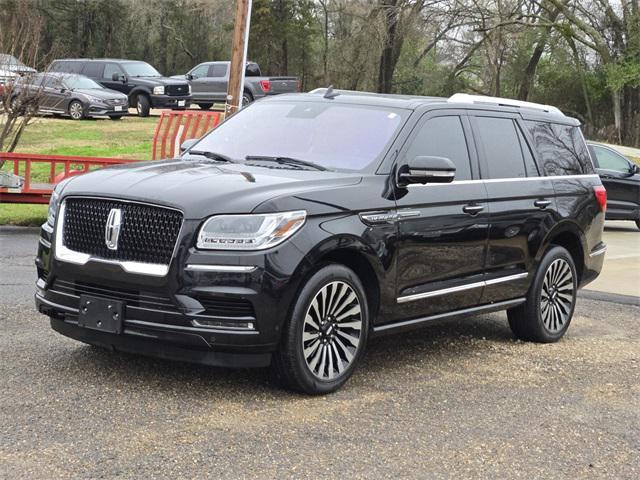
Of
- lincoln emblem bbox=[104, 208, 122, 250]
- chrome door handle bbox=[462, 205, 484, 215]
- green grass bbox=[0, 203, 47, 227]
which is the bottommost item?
green grass bbox=[0, 203, 47, 227]

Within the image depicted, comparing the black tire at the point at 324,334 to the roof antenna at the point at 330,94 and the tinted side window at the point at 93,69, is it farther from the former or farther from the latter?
the tinted side window at the point at 93,69

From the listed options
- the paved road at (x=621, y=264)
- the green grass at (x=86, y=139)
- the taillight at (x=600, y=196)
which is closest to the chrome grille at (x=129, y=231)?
the taillight at (x=600, y=196)

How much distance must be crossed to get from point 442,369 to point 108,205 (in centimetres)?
252

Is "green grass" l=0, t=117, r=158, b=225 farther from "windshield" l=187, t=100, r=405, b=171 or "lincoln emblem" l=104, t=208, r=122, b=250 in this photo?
"lincoln emblem" l=104, t=208, r=122, b=250

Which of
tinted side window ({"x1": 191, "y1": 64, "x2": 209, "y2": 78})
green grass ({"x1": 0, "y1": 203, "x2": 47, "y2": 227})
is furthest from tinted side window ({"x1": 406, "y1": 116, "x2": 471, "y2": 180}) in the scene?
tinted side window ({"x1": 191, "y1": 64, "x2": 209, "y2": 78})

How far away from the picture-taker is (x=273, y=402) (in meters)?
5.54

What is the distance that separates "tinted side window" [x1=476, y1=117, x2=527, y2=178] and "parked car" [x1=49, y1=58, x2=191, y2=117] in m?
25.2

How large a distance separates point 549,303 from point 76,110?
23.9 m

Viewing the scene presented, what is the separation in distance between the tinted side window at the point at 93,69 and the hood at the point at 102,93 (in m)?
2.57

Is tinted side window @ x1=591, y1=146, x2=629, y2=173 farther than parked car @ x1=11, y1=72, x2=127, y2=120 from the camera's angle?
No

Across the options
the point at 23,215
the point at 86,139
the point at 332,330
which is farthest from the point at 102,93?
the point at 332,330

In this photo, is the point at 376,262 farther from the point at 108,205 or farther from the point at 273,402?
the point at 108,205

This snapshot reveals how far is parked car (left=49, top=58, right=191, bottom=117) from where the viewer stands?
104ft

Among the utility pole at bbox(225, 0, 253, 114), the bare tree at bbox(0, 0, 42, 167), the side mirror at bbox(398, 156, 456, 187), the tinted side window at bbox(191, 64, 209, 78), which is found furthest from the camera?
the tinted side window at bbox(191, 64, 209, 78)
